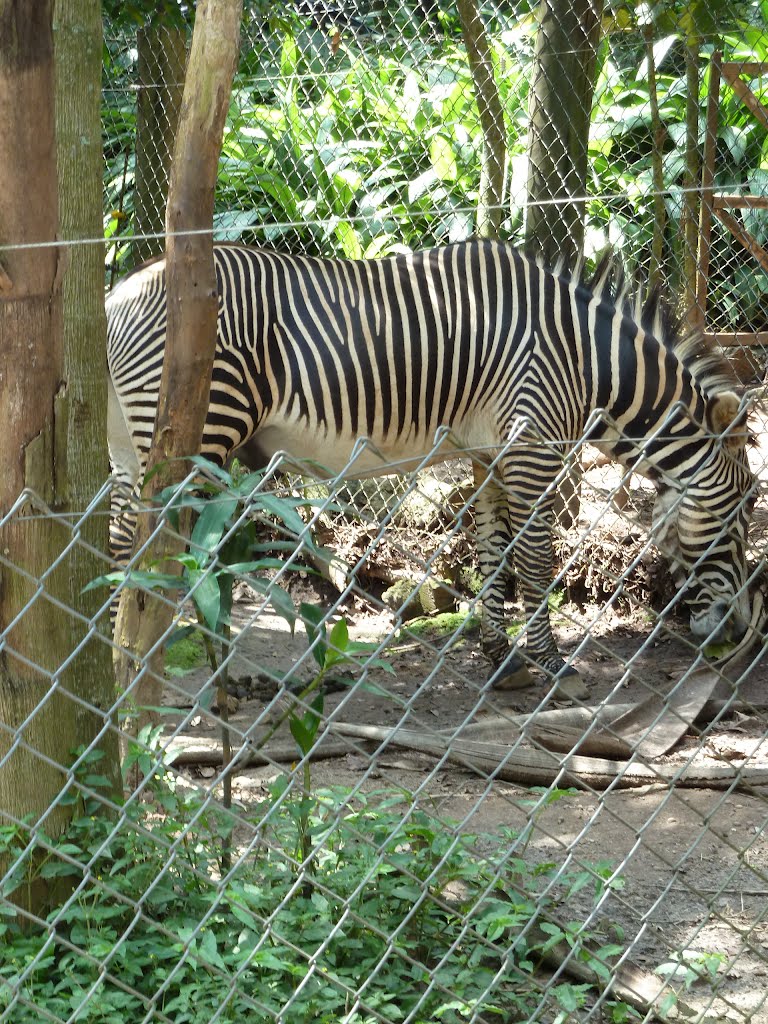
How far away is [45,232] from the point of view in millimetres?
2510

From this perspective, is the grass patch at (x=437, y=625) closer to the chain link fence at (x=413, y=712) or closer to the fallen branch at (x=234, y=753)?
the chain link fence at (x=413, y=712)

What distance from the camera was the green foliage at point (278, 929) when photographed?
2400 millimetres

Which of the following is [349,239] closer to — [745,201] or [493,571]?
[745,201]

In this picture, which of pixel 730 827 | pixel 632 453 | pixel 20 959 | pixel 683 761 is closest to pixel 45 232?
pixel 20 959

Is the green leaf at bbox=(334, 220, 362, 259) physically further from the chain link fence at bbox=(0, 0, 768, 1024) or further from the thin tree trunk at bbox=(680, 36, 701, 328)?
the thin tree trunk at bbox=(680, 36, 701, 328)

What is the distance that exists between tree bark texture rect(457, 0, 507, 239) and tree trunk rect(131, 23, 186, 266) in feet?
5.63

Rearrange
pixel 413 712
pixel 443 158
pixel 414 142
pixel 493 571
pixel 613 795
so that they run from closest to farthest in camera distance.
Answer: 1. pixel 613 795
2. pixel 413 712
3. pixel 493 571
4. pixel 443 158
5. pixel 414 142

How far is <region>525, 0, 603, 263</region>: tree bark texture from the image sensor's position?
20.8ft

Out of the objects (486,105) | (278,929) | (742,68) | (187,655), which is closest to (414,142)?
(486,105)

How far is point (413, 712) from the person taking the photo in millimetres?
5445

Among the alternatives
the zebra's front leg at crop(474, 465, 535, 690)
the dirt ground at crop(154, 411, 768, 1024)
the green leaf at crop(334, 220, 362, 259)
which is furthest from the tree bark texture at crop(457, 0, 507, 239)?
the dirt ground at crop(154, 411, 768, 1024)

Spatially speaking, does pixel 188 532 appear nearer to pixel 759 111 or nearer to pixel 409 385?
pixel 409 385

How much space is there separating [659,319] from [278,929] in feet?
13.4

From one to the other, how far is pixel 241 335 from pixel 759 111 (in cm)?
286
